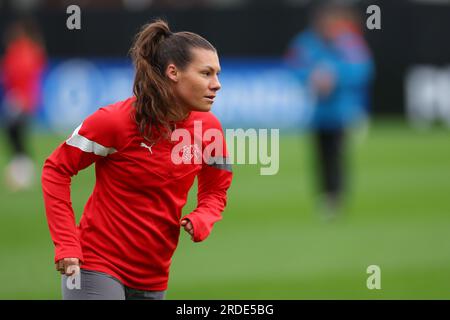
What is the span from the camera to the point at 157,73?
5.39 metres

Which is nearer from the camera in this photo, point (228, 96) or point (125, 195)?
point (125, 195)

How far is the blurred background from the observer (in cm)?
1050

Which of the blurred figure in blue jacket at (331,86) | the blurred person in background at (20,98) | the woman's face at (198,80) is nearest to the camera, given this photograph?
the woman's face at (198,80)

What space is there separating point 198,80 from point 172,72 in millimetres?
151

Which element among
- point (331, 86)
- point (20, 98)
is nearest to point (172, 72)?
point (331, 86)

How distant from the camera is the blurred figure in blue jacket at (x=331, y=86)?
523 inches

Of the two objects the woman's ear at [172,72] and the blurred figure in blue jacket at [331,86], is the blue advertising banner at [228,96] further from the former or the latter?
the woman's ear at [172,72]

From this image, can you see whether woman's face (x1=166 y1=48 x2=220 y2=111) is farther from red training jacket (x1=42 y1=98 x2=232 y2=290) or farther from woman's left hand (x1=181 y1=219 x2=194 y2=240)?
woman's left hand (x1=181 y1=219 x2=194 y2=240)

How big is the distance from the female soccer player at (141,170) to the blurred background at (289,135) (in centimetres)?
375

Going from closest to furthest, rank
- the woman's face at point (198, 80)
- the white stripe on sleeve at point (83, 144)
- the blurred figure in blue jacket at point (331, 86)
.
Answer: the white stripe on sleeve at point (83, 144) < the woman's face at point (198, 80) < the blurred figure in blue jacket at point (331, 86)

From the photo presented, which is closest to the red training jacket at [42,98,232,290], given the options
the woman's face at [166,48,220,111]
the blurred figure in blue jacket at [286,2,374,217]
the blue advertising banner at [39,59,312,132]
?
the woman's face at [166,48,220,111]

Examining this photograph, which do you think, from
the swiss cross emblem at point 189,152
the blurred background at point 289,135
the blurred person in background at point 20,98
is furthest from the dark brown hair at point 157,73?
the blurred person in background at point 20,98

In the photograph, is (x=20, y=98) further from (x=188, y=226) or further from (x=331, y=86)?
(x=188, y=226)

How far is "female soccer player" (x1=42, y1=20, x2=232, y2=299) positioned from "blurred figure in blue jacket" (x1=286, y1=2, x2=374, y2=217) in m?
7.86
